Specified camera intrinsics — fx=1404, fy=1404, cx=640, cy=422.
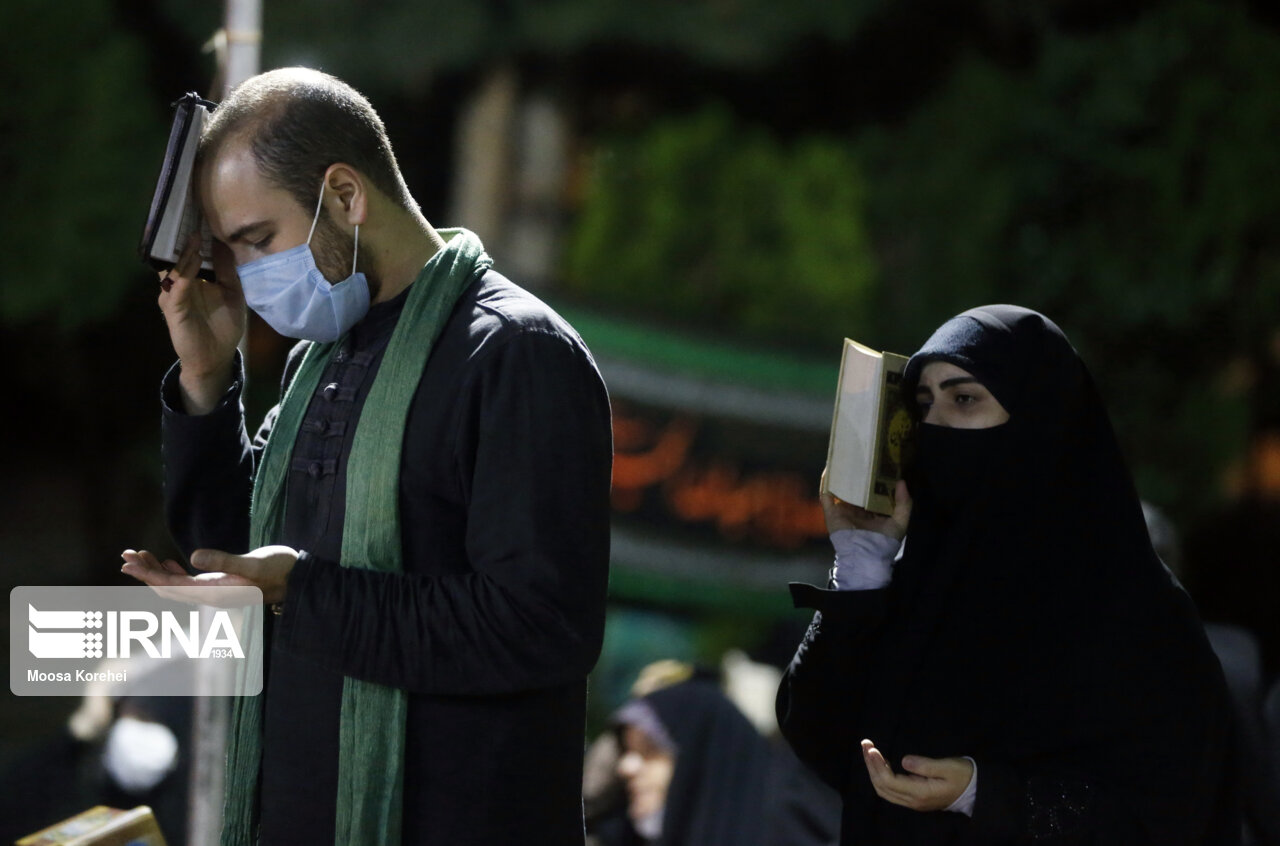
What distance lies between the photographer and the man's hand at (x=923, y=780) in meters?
1.95

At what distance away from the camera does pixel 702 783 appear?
3.86 metres

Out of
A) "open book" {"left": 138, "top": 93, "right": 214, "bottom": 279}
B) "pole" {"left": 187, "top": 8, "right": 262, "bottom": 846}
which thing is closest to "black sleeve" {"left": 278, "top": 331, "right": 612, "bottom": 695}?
"open book" {"left": 138, "top": 93, "right": 214, "bottom": 279}

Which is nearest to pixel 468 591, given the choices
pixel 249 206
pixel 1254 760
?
pixel 249 206

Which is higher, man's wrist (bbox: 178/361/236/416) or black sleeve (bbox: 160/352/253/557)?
man's wrist (bbox: 178/361/236/416)

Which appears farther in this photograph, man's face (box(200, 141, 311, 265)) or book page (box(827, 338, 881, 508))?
book page (box(827, 338, 881, 508))

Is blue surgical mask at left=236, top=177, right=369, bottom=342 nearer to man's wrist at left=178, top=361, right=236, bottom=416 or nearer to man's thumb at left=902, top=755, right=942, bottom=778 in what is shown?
man's wrist at left=178, top=361, right=236, bottom=416

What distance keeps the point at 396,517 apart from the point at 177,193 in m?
0.51

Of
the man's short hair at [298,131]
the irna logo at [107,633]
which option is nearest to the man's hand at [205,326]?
the man's short hair at [298,131]

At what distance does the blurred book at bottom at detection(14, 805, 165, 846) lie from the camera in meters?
1.98

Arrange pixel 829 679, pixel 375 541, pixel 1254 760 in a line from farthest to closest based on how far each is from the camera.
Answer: pixel 1254 760
pixel 829 679
pixel 375 541

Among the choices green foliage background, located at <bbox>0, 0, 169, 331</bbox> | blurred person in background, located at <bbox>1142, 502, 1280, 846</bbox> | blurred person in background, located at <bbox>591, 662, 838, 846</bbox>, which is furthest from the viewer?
green foliage background, located at <bbox>0, 0, 169, 331</bbox>

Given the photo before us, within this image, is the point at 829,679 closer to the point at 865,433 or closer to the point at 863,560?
the point at 863,560

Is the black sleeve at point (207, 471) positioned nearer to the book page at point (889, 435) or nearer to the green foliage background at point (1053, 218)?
the book page at point (889, 435)

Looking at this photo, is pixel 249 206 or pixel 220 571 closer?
pixel 220 571
